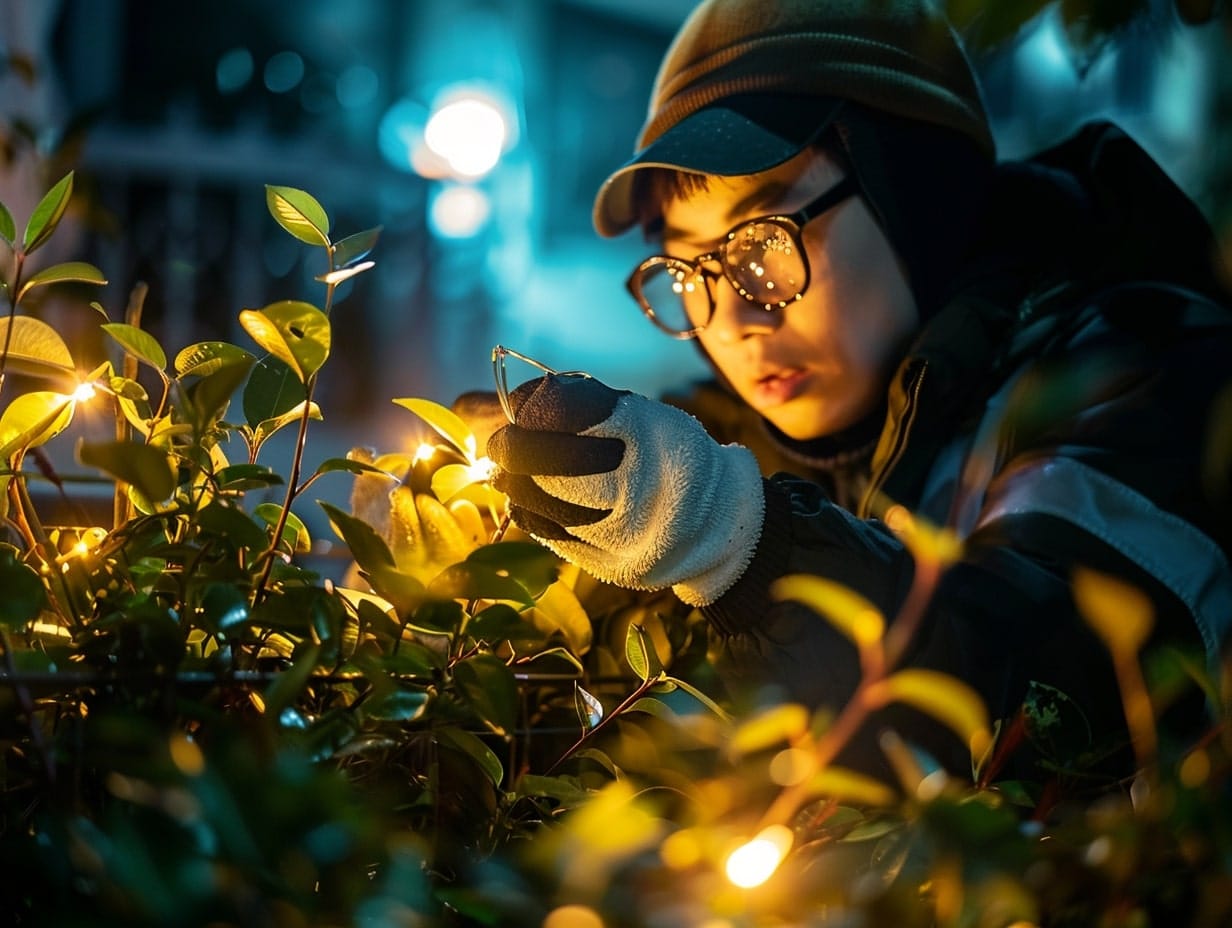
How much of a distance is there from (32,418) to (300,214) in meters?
0.19

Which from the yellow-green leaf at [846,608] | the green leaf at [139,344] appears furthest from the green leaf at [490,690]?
the green leaf at [139,344]

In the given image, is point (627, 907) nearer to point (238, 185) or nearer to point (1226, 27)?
point (1226, 27)

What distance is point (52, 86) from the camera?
3475 millimetres

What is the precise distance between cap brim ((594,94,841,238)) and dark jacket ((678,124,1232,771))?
256 millimetres

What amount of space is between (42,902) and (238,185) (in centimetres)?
444

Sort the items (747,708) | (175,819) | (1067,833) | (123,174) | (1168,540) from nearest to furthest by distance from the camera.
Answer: (175,819) → (1067,833) → (747,708) → (1168,540) → (123,174)

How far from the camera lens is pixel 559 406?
846mm

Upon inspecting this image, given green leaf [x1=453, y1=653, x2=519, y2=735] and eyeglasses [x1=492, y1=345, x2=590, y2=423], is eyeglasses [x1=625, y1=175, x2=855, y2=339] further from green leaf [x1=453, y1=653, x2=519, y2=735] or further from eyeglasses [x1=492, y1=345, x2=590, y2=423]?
green leaf [x1=453, y1=653, x2=519, y2=735]

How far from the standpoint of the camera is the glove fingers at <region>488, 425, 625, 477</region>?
83 cm

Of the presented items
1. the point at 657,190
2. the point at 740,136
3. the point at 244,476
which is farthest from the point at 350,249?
the point at 657,190

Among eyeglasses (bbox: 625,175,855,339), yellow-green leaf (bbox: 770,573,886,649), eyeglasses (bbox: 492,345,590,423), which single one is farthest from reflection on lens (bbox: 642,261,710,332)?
yellow-green leaf (bbox: 770,573,886,649)

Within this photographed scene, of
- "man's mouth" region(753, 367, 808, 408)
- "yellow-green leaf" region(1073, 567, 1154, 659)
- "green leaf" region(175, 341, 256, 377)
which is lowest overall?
"man's mouth" region(753, 367, 808, 408)

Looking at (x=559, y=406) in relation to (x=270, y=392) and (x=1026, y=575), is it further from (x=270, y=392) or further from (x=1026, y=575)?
(x=1026, y=575)

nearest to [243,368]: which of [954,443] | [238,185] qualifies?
[954,443]
